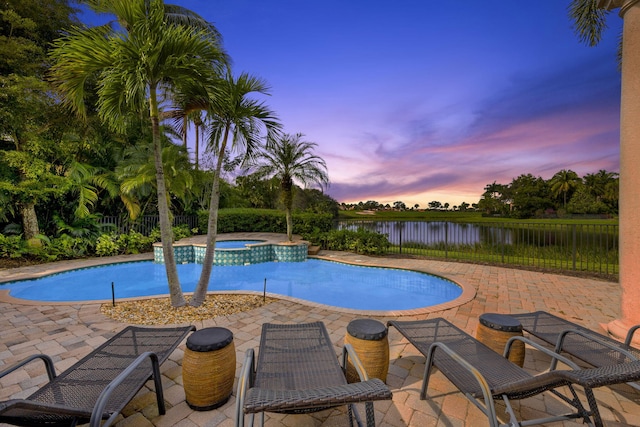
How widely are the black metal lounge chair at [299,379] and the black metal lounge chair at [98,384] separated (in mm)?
728

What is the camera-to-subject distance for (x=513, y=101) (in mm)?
11578

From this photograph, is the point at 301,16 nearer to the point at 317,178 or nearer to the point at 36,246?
the point at 317,178

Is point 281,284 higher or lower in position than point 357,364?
lower

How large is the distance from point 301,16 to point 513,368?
10.4m

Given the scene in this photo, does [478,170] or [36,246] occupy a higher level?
[478,170]

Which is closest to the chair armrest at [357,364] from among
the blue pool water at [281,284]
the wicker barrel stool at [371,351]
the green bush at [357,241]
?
the wicker barrel stool at [371,351]

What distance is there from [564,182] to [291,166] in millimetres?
54117

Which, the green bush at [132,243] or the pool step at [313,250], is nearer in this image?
the green bush at [132,243]

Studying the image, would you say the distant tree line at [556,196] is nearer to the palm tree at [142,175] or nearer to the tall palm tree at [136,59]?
the palm tree at [142,175]

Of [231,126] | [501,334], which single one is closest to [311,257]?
[231,126]

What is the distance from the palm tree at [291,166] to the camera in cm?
1015

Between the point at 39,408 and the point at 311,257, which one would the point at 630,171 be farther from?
the point at 311,257

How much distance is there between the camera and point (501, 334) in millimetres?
2531

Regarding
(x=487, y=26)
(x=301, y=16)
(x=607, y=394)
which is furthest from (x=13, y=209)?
(x=487, y=26)
